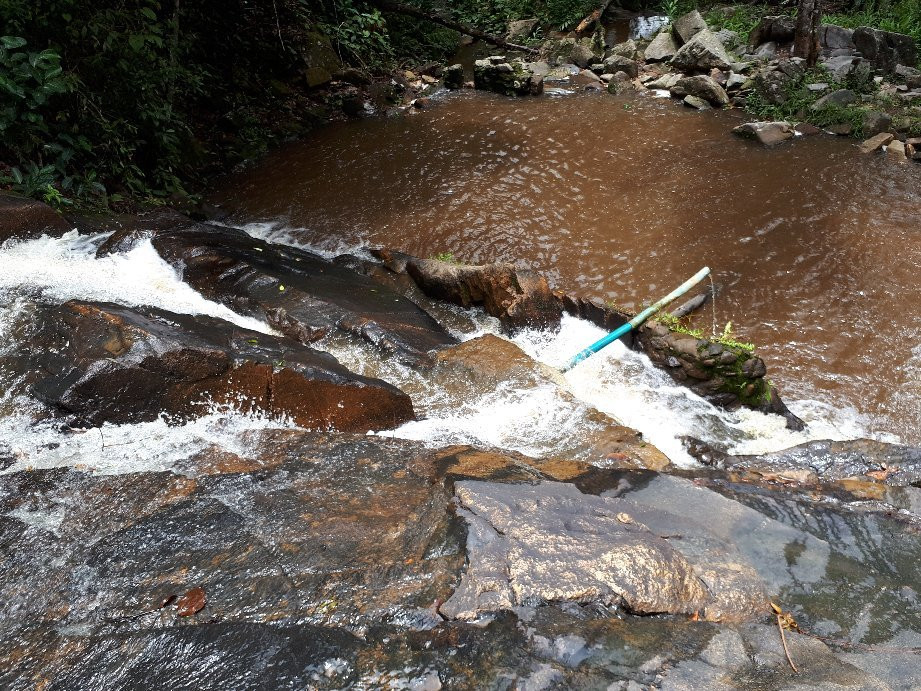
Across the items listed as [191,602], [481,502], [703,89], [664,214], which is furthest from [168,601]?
[703,89]

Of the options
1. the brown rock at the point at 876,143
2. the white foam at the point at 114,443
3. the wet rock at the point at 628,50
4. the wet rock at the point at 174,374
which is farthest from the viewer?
the wet rock at the point at 628,50

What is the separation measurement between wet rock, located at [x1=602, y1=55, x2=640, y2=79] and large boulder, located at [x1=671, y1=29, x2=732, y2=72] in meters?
0.76

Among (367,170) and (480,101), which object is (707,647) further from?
(480,101)

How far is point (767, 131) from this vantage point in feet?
30.2

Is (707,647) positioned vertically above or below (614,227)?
above

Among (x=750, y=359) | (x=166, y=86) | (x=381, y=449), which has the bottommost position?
(x=750, y=359)

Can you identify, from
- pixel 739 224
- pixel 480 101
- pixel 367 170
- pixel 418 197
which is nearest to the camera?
pixel 739 224

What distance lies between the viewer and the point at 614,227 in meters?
7.35

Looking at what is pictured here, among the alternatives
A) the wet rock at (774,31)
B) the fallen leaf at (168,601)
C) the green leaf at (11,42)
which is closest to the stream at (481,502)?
the fallen leaf at (168,601)

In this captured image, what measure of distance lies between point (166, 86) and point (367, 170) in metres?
2.84

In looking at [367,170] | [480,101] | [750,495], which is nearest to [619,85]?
[480,101]

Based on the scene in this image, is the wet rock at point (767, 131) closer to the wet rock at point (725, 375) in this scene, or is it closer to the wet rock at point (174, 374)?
the wet rock at point (725, 375)

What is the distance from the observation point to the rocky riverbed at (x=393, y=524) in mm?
1978

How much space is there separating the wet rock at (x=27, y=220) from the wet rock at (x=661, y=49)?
1200 centimetres
